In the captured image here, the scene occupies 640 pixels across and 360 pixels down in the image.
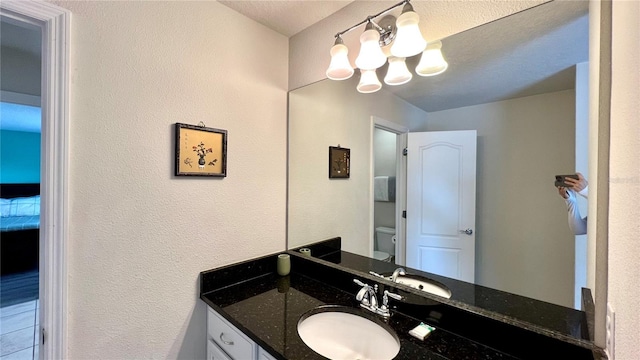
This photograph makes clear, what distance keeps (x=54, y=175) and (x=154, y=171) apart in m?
0.31

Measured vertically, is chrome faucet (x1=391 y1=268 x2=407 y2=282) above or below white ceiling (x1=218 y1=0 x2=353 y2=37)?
below

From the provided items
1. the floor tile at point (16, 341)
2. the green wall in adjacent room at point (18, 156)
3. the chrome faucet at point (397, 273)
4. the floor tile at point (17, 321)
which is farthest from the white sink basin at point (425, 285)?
the green wall in adjacent room at point (18, 156)

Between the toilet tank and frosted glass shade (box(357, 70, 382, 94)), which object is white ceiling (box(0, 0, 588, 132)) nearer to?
frosted glass shade (box(357, 70, 382, 94))

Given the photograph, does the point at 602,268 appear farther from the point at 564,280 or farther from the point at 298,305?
the point at 298,305

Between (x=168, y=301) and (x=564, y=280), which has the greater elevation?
(x=564, y=280)

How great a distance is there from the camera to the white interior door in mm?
1057

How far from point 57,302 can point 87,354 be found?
25 cm

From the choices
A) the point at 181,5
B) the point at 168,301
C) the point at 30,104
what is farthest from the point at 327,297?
the point at 30,104

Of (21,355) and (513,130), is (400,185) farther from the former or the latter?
(21,355)

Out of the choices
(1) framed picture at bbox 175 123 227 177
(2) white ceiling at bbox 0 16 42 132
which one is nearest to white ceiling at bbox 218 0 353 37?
(1) framed picture at bbox 175 123 227 177

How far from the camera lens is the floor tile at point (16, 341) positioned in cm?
202

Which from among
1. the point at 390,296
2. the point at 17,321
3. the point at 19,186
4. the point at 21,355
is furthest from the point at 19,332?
the point at 19,186

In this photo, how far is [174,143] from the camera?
1.18 m

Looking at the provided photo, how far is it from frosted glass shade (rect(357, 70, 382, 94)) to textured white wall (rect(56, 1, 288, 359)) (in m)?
0.57
